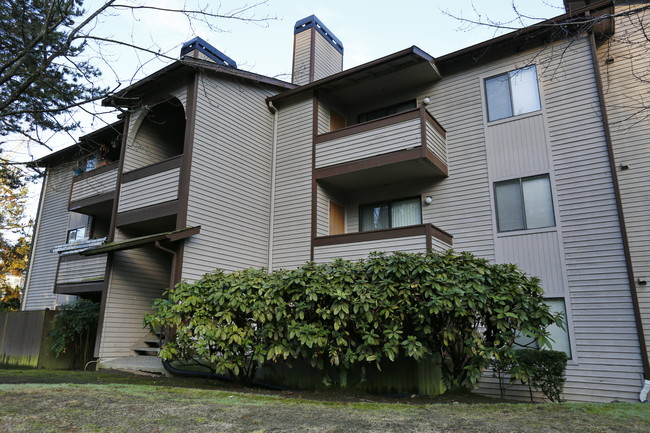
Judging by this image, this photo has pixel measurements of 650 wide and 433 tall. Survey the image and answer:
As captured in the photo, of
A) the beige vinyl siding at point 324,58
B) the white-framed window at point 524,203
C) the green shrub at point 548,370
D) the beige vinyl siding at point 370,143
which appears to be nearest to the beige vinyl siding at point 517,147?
the white-framed window at point 524,203

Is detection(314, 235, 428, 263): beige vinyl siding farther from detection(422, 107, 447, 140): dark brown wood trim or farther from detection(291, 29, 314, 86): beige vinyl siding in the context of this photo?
detection(291, 29, 314, 86): beige vinyl siding

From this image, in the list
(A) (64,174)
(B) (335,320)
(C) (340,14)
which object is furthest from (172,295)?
(A) (64,174)

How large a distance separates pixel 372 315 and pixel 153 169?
8.33 m

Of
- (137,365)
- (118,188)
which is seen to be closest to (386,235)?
(137,365)

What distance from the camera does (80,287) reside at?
1410 centimetres

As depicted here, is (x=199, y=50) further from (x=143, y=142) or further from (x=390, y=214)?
(x=390, y=214)

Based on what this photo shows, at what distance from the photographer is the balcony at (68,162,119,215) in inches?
Result: 573

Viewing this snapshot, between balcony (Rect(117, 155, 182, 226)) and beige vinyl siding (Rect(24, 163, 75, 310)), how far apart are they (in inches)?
272

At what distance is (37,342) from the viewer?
12.3 m

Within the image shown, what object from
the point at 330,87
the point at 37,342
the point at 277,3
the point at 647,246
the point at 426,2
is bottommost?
the point at 37,342

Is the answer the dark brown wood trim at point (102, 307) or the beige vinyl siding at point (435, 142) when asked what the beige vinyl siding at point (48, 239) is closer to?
the dark brown wood trim at point (102, 307)

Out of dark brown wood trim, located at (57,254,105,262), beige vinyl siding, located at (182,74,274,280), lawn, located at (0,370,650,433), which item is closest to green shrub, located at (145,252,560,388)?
lawn, located at (0,370,650,433)

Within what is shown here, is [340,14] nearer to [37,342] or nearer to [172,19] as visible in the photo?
[172,19]

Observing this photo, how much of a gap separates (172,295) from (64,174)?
1461cm
